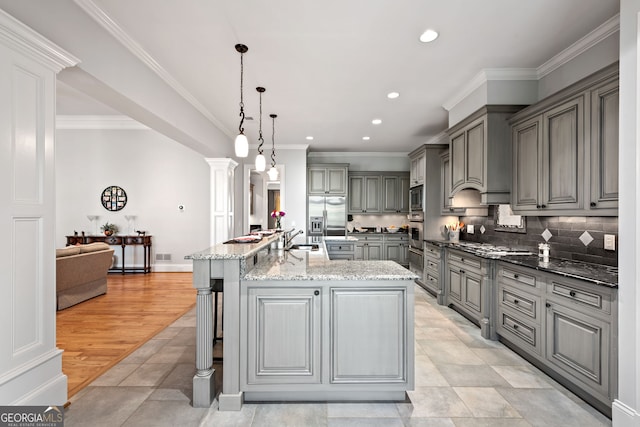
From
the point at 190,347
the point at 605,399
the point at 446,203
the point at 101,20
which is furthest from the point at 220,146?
the point at 605,399

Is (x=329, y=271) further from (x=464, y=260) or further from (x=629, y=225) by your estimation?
(x=464, y=260)

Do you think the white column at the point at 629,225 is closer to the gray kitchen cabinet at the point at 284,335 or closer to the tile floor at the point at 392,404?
the tile floor at the point at 392,404

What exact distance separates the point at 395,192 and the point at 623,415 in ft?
19.1

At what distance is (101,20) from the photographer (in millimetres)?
2432

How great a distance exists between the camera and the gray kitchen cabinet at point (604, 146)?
2.23 metres

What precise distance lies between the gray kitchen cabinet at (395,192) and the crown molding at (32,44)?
616cm

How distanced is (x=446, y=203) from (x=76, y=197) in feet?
24.2

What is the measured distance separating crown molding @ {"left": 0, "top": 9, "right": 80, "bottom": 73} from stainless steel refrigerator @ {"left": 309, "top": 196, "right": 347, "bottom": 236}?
5153mm

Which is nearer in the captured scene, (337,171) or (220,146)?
(220,146)

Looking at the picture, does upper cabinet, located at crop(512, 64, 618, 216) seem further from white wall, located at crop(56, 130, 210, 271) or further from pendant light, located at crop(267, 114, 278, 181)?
white wall, located at crop(56, 130, 210, 271)

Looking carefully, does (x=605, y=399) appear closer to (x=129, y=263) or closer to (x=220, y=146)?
(x=220, y=146)

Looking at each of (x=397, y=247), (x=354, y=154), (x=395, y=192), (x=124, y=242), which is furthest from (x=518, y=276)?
(x=124, y=242)

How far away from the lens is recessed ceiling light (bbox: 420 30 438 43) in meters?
2.60

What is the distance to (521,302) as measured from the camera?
282cm
